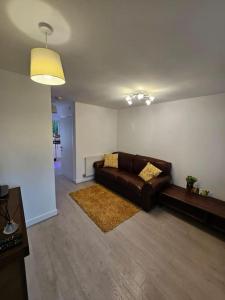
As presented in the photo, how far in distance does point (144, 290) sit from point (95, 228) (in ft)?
3.40

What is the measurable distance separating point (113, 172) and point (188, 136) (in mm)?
1958

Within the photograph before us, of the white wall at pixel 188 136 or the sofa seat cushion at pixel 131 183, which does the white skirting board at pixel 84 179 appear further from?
the white wall at pixel 188 136

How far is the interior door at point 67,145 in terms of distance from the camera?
156 inches

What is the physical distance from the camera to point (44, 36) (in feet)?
3.76

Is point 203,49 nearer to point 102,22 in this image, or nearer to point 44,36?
point 102,22

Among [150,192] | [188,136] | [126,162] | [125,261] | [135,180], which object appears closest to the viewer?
[125,261]

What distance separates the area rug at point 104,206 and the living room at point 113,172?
2 centimetres

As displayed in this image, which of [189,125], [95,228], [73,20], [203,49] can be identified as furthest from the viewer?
[189,125]

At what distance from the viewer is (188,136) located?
2.94 m

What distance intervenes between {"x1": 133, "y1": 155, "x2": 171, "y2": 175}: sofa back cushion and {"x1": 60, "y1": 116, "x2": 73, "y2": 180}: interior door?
1.91 metres

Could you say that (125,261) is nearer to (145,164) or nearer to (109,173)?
(109,173)

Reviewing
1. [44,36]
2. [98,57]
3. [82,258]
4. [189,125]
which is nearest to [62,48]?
[44,36]

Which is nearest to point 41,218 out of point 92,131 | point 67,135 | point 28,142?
point 28,142

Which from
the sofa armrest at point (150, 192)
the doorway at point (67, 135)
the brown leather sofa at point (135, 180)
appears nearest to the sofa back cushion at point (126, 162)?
the brown leather sofa at point (135, 180)
